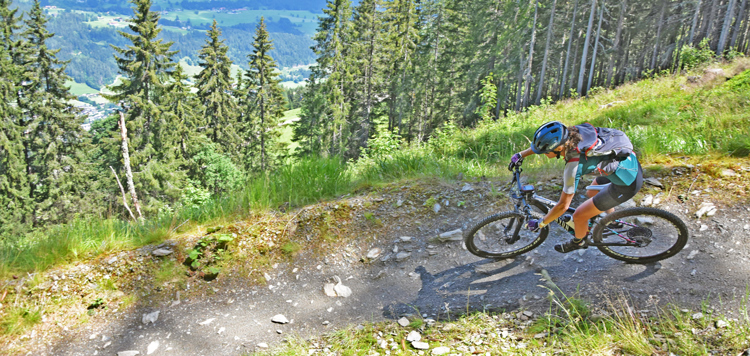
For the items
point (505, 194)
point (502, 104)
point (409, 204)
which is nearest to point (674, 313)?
point (505, 194)

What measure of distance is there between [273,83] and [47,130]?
17.9 metres

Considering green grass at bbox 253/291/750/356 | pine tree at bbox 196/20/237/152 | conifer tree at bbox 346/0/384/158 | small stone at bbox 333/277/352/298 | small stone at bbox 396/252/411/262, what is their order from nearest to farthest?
green grass at bbox 253/291/750/356 < small stone at bbox 333/277/352/298 < small stone at bbox 396/252/411/262 < pine tree at bbox 196/20/237/152 < conifer tree at bbox 346/0/384/158

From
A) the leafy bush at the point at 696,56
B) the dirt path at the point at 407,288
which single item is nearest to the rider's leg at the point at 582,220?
the dirt path at the point at 407,288

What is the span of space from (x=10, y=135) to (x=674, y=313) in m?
36.0

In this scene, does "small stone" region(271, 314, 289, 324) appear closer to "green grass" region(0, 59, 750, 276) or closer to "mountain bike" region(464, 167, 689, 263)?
"green grass" region(0, 59, 750, 276)

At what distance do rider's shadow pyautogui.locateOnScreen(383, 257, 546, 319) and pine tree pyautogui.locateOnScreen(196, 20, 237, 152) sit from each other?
30.7 m

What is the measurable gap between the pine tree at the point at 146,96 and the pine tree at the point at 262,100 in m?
7.15

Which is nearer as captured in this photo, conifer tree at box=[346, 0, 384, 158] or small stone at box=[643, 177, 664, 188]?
small stone at box=[643, 177, 664, 188]

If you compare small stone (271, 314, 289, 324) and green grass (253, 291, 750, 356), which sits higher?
green grass (253, 291, 750, 356)

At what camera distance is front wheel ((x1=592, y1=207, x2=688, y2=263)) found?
3.96m

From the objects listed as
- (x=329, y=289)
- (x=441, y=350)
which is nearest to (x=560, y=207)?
(x=441, y=350)

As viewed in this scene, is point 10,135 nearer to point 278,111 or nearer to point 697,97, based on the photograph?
point 278,111

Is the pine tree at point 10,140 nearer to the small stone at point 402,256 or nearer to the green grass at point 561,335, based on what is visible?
the small stone at point 402,256

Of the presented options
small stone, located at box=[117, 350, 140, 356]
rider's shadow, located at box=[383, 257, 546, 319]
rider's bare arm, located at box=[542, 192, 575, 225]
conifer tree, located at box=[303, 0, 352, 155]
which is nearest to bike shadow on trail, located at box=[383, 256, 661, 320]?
rider's shadow, located at box=[383, 257, 546, 319]
